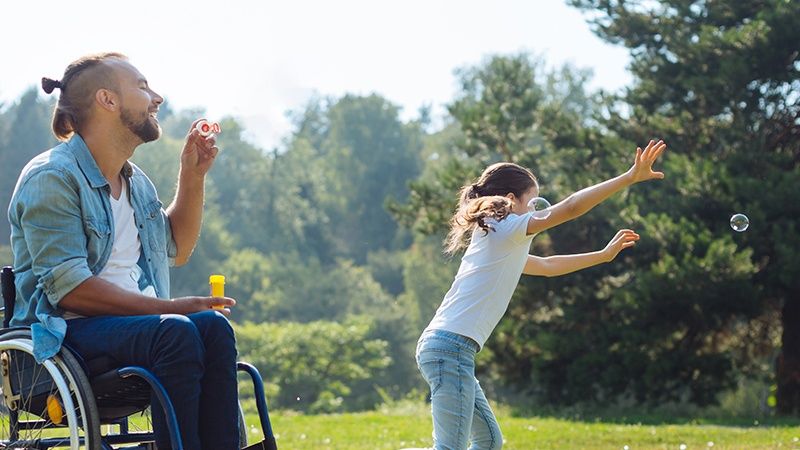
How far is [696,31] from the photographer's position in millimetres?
15617

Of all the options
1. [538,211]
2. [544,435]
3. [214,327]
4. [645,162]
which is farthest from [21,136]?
[214,327]

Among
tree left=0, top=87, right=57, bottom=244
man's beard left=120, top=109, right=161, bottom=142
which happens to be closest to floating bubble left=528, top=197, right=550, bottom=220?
man's beard left=120, top=109, right=161, bottom=142

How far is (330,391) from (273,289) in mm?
14154

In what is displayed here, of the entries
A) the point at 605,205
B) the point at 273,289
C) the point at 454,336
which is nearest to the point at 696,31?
the point at 605,205

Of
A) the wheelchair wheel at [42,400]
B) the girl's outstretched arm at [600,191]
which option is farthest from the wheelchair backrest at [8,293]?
the girl's outstretched arm at [600,191]

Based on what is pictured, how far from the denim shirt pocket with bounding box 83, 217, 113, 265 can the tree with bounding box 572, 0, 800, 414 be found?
10.3m

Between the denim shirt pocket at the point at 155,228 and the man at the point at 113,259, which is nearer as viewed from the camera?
the man at the point at 113,259

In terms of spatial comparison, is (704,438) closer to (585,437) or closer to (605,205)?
(585,437)

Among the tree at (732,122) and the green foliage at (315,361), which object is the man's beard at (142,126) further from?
the green foliage at (315,361)

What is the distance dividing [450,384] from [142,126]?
4.57 feet

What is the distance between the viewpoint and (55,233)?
12.2 ft

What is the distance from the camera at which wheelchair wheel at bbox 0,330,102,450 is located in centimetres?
353

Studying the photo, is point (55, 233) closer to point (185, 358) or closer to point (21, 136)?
point (185, 358)

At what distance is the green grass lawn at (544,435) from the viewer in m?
8.62
